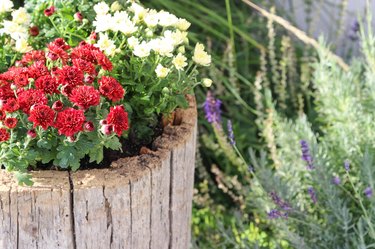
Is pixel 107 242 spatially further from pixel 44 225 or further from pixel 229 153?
pixel 229 153

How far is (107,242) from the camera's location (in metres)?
2.13

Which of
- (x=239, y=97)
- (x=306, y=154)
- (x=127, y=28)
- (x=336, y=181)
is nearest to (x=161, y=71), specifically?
(x=127, y=28)

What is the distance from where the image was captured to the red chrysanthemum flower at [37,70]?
6.93ft

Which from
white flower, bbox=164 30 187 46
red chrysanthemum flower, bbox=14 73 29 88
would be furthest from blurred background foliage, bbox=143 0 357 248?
red chrysanthemum flower, bbox=14 73 29 88

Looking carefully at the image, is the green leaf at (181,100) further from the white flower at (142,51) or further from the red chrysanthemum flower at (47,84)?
the red chrysanthemum flower at (47,84)

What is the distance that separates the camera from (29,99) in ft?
6.52

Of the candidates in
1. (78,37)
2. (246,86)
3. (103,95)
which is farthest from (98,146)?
(246,86)

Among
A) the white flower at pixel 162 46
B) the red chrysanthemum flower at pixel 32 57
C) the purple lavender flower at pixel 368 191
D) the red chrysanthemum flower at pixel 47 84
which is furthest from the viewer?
the purple lavender flower at pixel 368 191

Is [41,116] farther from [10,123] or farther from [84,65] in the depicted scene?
[84,65]

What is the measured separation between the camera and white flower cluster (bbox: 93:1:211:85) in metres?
2.14

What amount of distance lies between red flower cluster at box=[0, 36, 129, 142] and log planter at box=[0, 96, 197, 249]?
0.14 meters

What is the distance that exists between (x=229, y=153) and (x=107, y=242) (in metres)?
1.21

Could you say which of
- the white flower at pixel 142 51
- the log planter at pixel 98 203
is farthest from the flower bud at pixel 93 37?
the log planter at pixel 98 203

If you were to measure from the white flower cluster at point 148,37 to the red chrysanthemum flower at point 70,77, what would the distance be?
0.55 ft
